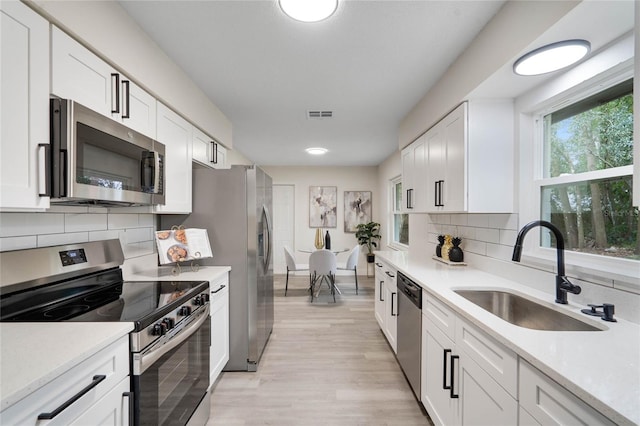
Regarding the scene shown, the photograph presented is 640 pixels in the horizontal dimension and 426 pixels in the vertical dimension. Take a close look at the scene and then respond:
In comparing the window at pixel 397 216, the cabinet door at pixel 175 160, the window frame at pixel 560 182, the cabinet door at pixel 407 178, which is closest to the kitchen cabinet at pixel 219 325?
the cabinet door at pixel 175 160

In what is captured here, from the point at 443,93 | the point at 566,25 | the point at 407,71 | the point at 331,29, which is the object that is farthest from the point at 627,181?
the point at 331,29

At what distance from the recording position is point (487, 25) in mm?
1630

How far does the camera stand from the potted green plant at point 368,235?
614cm

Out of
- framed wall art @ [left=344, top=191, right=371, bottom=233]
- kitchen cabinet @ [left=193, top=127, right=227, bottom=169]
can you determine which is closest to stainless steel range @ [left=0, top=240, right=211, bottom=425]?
kitchen cabinet @ [left=193, top=127, right=227, bottom=169]

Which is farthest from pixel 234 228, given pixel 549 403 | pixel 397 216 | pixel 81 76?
pixel 397 216

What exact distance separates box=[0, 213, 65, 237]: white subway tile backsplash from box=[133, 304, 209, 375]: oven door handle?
80 cm

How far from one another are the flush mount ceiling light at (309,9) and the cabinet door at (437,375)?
1843mm

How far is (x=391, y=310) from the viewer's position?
2.68 metres

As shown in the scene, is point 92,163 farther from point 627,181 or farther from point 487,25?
point 627,181

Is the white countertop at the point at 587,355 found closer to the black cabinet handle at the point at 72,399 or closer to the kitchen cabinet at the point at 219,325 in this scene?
the black cabinet handle at the point at 72,399

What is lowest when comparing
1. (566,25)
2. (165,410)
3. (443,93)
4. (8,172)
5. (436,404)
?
(436,404)

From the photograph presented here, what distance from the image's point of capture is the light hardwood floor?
1.93 meters

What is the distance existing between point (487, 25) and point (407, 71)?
2.03 ft

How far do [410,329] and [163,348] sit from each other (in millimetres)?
1645
